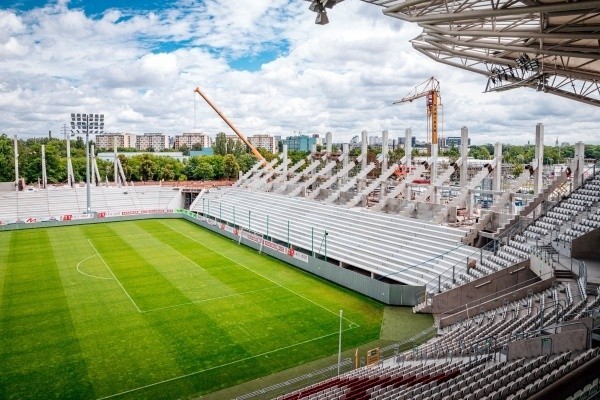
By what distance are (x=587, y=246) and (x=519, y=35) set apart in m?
9.76

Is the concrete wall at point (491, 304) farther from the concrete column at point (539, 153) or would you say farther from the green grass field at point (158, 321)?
the concrete column at point (539, 153)

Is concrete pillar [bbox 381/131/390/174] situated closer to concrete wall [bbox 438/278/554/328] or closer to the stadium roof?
the stadium roof

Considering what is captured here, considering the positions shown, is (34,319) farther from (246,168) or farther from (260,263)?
(246,168)

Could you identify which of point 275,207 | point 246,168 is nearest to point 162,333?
point 275,207

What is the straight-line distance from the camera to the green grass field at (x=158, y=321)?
15.2 meters

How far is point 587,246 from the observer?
19.9 meters

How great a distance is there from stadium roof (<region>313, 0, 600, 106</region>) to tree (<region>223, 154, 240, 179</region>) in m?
56.9

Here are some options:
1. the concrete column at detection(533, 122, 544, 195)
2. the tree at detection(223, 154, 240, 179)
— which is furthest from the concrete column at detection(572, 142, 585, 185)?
the tree at detection(223, 154, 240, 179)

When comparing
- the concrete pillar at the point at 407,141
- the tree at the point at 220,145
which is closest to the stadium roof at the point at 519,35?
the concrete pillar at the point at 407,141

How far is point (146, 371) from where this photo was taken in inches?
610

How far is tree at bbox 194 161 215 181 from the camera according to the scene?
Result: 78438 millimetres

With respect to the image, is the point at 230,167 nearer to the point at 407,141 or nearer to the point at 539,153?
the point at 407,141

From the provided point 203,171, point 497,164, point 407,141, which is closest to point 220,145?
point 203,171

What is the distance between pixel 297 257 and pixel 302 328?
1018 cm
